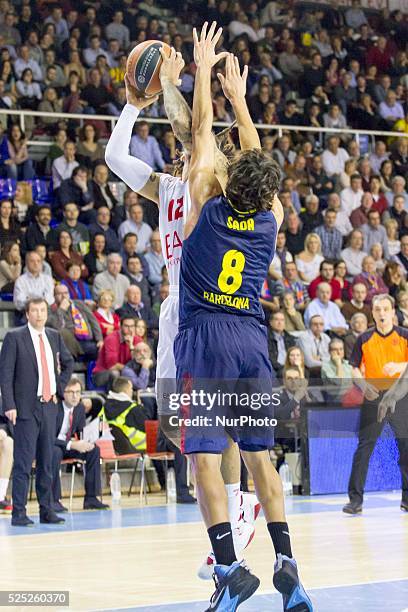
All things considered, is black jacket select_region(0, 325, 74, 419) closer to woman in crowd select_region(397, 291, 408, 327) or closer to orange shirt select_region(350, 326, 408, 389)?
orange shirt select_region(350, 326, 408, 389)

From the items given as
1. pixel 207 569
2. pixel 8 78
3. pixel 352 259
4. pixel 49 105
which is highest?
pixel 8 78

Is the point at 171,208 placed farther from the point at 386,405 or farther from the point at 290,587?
the point at 386,405

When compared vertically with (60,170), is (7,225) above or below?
below

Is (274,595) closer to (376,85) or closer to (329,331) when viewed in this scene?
(329,331)

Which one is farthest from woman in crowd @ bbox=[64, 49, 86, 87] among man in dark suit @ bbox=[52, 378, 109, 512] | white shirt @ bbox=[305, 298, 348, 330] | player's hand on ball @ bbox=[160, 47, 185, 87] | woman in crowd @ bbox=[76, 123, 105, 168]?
player's hand on ball @ bbox=[160, 47, 185, 87]

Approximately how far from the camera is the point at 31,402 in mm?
11000

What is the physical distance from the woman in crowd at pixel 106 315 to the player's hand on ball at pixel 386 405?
188 inches

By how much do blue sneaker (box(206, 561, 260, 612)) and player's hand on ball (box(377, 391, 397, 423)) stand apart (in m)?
5.91

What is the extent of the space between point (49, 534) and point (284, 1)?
54.2ft

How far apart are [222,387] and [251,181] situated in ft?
3.40

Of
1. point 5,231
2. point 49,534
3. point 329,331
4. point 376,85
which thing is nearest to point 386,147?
point 376,85

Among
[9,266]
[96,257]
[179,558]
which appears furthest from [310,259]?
[179,558]

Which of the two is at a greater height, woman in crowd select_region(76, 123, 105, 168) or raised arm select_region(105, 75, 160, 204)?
woman in crowd select_region(76, 123, 105, 168)

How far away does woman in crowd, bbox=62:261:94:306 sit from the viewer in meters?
15.4
